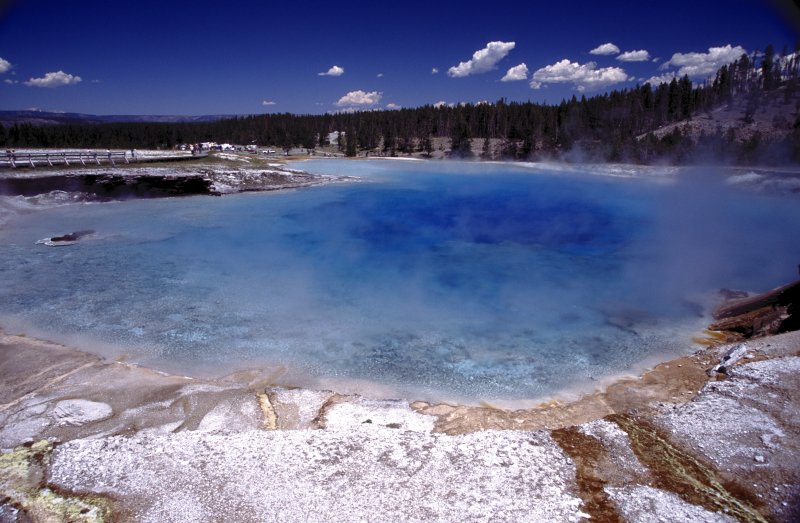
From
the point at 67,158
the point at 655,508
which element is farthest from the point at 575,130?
the point at 655,508

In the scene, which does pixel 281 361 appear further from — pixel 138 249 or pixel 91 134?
pixel 91 134

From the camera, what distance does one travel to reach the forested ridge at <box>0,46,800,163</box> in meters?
42.5

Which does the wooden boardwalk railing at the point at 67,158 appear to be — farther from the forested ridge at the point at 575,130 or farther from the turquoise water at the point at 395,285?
the forested ridge at the point at 575,130

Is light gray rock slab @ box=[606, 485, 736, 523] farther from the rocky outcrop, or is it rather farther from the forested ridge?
the forested ridge

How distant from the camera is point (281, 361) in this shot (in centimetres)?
791

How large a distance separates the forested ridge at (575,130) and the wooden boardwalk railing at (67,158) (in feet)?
95.6

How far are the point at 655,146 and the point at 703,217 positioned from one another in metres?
25.4

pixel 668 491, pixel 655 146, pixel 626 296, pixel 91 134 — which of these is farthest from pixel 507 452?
pixel 91 134

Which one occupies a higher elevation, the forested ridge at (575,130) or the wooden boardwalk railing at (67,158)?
the forested ridge at (575,130)

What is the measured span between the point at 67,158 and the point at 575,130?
57.1 metres

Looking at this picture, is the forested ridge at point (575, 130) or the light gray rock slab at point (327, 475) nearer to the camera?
the light gray rock slab at point (327, 475)

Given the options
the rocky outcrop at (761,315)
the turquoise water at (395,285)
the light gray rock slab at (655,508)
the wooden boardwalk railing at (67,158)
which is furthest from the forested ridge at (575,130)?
the light gray rock slab at (655,508)

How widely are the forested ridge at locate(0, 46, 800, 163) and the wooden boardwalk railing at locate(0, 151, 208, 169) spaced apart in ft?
95.6

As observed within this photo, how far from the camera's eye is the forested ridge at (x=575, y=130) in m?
42.5
